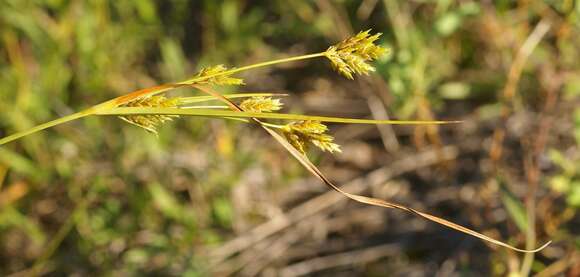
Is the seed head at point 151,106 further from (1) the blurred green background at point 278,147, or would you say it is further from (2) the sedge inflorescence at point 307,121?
(1) the blurred green background at point 278,147

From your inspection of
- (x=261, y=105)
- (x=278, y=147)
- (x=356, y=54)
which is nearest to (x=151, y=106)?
(x=261, y=105)

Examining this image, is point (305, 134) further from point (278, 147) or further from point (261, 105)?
point (278, 147)

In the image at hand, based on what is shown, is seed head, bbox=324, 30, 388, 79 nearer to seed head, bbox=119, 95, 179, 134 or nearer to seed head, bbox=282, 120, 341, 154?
seed head, bbox=282, 120, 341, 154

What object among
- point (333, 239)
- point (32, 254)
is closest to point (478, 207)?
point (333, 239)

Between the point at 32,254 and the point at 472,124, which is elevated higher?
the point at 472,124

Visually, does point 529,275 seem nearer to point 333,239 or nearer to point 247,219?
point 333,239

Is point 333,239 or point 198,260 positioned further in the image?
point 333,239

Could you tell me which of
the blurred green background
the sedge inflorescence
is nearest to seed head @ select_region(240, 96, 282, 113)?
the sedge inflorescence

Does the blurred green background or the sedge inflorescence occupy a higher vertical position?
the blurred green background
